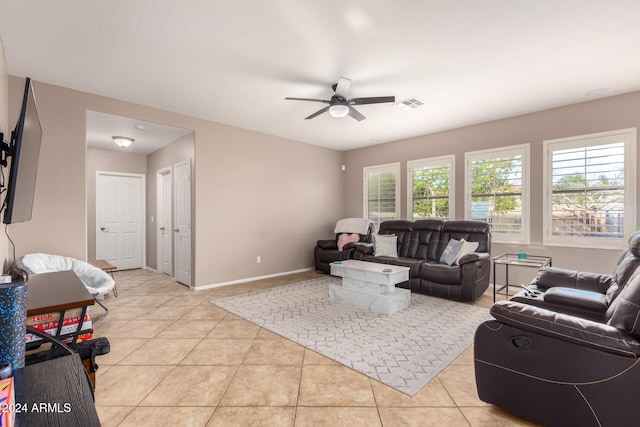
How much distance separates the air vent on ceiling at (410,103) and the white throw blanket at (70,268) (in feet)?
14.1

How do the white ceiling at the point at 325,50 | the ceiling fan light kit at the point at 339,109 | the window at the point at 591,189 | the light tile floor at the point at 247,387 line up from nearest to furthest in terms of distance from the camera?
the light tile floor at the point at 247,387 < the white ceiling at the point at 325,50 < the ceiling fan light kit at the point at 339,109 < the window at the point at 591,189

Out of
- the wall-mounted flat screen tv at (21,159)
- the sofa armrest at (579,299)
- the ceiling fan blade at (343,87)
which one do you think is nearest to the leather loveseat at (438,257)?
the sofa armrest at (579,299)

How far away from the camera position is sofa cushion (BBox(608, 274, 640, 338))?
149cm

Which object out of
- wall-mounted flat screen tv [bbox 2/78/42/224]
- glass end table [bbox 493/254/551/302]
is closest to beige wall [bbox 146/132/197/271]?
wall-mounted flat screen tv [bbox 2/78/42/224]

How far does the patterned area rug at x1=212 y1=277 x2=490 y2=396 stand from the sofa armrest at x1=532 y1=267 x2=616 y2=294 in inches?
32.0

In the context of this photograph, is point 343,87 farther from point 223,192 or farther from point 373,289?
point 223,192

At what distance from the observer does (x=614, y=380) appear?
1445 millimetres

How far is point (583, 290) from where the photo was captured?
2.72 meters

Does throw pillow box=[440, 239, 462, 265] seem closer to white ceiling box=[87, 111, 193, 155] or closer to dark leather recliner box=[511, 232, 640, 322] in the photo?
dark leather recliner box=[511, 232, 640, 322]

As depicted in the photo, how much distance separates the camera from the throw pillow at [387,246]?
17.1 feet

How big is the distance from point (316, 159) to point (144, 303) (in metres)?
4.27

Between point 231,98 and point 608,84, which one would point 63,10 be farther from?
point 608,84

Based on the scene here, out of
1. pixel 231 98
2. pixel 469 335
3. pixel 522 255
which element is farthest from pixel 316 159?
pixel 469 335

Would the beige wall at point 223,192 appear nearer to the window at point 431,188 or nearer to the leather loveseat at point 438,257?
the leather loveseat at point 438,257
